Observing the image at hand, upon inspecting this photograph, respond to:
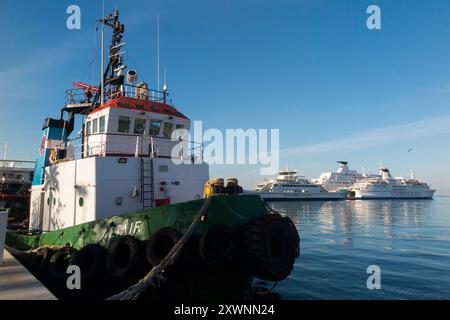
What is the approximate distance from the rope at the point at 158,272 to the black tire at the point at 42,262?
13.4 ft

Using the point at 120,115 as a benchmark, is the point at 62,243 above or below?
below

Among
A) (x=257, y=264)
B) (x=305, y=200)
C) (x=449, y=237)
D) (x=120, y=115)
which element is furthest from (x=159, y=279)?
(x=305, y=200)

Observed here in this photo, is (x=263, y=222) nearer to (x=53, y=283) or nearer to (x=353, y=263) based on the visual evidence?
(x=53, y=283)

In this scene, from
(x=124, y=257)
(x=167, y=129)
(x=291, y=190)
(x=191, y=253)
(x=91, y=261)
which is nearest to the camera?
(x=191, y=253)

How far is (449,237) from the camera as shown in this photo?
2433 cm

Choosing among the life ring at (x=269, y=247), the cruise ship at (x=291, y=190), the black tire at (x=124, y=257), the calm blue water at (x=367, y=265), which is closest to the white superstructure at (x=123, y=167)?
the black tire at (x=124, y=257)

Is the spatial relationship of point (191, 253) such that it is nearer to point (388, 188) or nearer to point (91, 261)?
point (91, 261)

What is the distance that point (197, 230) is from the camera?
6.66 metres

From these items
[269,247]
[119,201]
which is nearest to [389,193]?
[269,247]

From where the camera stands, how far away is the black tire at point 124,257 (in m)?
6.64

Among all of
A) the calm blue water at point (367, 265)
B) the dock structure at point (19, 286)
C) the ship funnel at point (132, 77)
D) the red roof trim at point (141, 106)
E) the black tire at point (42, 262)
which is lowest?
the calm blue water at point (367, 265)

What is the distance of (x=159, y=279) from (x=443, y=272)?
45.1ft

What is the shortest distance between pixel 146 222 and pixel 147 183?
231cm

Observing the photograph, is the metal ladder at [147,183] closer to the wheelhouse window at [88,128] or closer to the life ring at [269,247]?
the wheelhouse window at [88,128]
